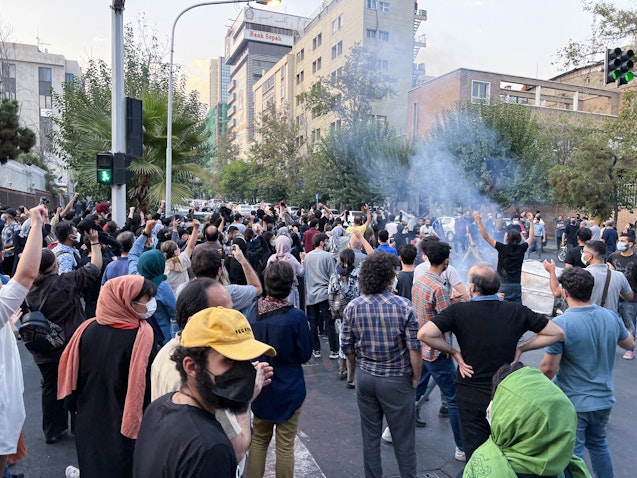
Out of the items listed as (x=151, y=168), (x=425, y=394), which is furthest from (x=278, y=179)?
(x=425, y=394)

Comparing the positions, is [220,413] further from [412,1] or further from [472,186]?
[412,1]

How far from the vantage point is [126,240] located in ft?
18.8

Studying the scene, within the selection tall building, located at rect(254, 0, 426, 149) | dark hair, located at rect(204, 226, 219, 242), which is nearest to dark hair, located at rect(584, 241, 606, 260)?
dark hair, located at rect(204, 226, 219, 242)

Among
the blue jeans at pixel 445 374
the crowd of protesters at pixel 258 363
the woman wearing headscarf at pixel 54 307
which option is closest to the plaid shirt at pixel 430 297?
the crowd of protesters at pixel 258 363

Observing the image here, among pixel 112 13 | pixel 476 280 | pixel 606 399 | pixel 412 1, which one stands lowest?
pixel 606 399

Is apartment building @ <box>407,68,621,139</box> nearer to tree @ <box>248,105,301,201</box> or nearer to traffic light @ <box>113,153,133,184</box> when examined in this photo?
tree @ <box>248,105,301,201</box>

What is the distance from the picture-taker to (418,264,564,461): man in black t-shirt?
3.20 meters

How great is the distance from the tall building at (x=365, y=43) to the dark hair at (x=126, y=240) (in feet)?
130

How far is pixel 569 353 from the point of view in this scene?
10.9ft

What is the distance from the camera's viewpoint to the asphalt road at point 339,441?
3.86m

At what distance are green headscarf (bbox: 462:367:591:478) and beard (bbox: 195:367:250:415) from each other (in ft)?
3.15

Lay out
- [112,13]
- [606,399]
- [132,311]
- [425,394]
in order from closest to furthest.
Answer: [132,311] → [606,399] → [425,394] → [112,13]

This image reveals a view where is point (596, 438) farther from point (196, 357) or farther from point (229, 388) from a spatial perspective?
point (196, 357)

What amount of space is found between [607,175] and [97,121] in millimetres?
22732
